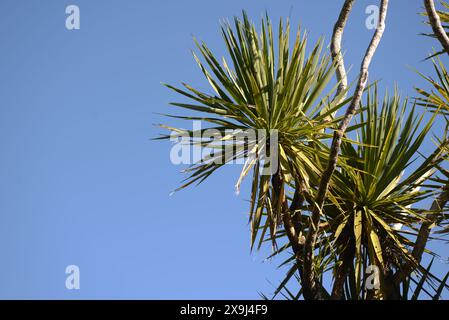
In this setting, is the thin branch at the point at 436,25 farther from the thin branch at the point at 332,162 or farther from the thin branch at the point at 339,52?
the thin branch at the point at 339,52

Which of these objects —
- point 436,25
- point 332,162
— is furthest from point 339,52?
point 332,162

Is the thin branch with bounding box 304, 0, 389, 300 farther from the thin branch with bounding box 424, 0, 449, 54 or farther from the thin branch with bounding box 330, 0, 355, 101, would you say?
the thin branch with bounding box 330, 0, 355, 101

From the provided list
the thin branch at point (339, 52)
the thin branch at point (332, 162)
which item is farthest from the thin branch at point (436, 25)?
the thin branch at point (339, 52)

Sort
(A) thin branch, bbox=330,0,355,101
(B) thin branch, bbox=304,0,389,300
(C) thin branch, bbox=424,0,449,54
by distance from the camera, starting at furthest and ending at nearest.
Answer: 1. (A) thin branch, bbox=330,0,355,101
2. (C) thin branch, bbox=424,0,449,54
3. (B) thin branch, bbox=304,0,389,300

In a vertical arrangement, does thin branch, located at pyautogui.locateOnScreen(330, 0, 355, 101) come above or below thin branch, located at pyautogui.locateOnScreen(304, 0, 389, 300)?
above

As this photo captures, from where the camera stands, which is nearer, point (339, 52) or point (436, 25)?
point (436, 25)

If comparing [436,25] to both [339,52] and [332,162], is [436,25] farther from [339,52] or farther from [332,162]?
[332,162]

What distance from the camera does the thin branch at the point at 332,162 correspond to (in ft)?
18.0

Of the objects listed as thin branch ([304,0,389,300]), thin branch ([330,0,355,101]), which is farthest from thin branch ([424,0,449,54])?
thin branch ([330,0,355,101])

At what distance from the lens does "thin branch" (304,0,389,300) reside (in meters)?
5.48

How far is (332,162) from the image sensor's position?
18.5 ft
